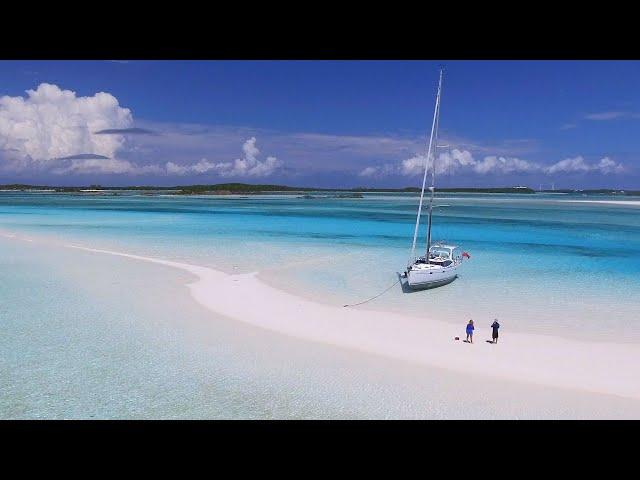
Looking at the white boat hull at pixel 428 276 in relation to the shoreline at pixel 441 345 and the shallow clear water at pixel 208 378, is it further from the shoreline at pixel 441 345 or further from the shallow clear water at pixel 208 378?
the shallow clear water at pixel 208 378

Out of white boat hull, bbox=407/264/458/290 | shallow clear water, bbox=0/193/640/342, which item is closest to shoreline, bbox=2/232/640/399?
shallow clear water, bbox=0/193/640/342

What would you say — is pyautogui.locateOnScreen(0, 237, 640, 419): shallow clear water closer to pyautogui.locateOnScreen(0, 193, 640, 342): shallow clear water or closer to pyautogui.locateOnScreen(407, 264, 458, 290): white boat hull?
pyautogui.locateOnScreen(0, 193, 640, 342): shallow clear water

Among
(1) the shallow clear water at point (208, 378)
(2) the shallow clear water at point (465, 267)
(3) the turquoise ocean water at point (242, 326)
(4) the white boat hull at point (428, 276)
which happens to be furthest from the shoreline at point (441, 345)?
(4) the white boat hull at point (428, 276)

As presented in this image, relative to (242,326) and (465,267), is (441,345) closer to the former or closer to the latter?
(242,326)
